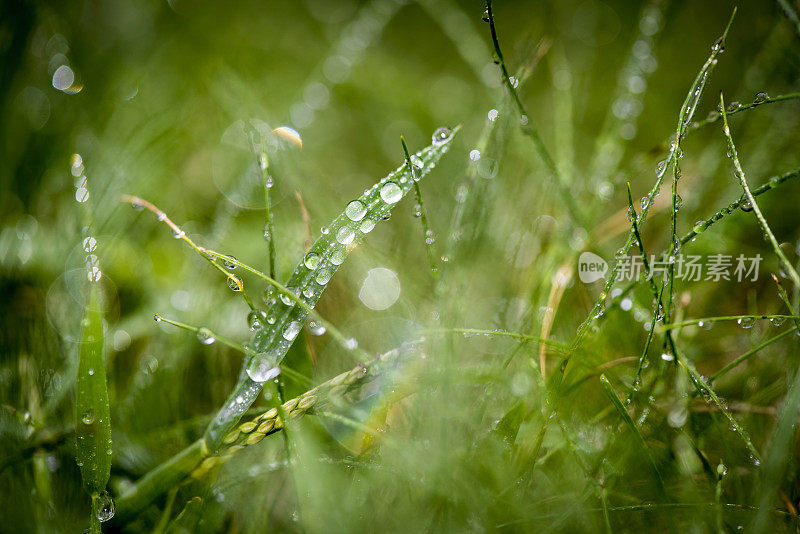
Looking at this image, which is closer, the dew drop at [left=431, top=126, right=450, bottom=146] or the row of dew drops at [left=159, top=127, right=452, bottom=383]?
the row of dew drops at [left=159, top=127, right=452, bottom=383]

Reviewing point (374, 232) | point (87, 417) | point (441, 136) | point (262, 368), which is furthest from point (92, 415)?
point (374, 232)

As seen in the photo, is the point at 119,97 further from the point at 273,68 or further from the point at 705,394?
the point at 705,394

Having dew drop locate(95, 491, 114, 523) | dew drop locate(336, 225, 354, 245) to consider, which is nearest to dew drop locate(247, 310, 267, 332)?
dew drop locate(336, 225, 354, 245)

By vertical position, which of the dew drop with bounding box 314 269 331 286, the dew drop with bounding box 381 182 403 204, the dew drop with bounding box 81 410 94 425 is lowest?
the dew drop with bounding box 81 410 94 425

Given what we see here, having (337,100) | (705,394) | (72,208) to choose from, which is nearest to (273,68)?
(337,100)

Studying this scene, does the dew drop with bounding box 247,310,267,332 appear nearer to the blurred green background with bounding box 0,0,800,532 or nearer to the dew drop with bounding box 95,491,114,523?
→ the blurred green background with bounding box 0,0,800,532

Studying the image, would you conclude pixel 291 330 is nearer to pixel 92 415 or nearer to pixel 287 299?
pixel 287 299

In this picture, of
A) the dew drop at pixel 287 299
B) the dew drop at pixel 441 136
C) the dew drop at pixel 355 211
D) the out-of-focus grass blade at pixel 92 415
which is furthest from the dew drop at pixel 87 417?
the dew drop at pixel 441 136
